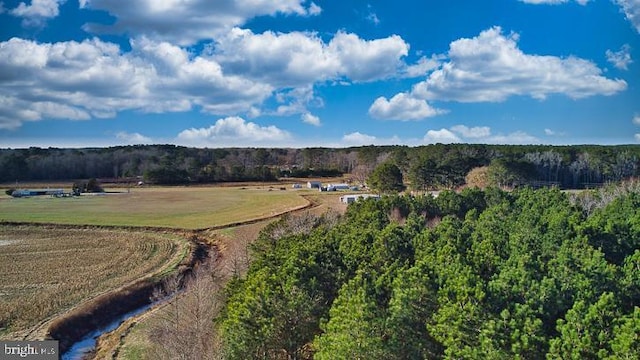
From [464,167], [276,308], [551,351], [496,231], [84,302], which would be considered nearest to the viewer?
[551,351]

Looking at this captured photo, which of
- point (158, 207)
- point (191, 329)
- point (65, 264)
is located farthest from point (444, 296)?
point (158, 207)

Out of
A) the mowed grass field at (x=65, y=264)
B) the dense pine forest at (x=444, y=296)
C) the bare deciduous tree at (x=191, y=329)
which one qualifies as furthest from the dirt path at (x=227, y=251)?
the dense pine forest at (x=444, y=296)

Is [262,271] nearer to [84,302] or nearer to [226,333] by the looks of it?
[226,333]

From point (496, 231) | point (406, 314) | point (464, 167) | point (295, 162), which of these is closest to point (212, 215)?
point (464, 167)

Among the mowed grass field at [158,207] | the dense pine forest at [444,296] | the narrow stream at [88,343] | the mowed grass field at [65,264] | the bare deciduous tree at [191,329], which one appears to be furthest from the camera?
the mowed grass field at [158,207]

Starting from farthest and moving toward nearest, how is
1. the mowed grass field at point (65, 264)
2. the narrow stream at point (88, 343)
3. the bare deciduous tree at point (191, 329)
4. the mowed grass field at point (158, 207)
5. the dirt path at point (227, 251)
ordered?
the mowed grass field at point (158, 207)
the mowed grass field at point (65, 264)
the dirt path at point (227, 251)
the narrow stream at point (88, 343)
the bare deciduous tree at point (191, 329)

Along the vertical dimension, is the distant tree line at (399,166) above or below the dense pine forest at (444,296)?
above

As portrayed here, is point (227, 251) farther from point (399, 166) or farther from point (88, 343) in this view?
point (399, 166)

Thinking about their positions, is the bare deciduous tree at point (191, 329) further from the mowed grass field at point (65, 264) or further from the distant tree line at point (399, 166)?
the distant tree line at point (399, 166)
